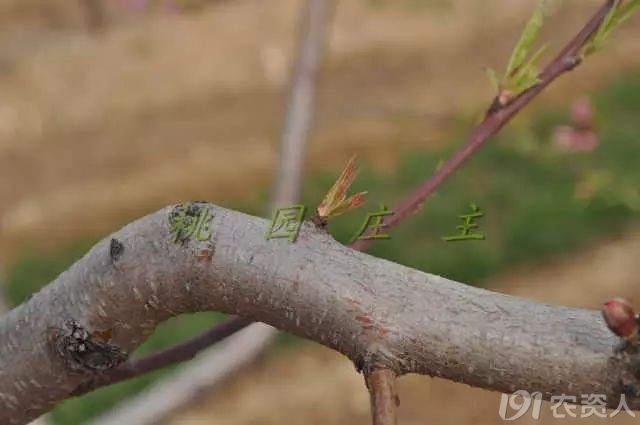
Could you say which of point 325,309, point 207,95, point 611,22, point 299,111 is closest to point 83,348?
point 325,309

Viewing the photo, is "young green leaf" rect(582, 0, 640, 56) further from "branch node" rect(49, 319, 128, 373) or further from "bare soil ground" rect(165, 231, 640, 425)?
"bare soil ground" rect(165, 231, 640, 425)

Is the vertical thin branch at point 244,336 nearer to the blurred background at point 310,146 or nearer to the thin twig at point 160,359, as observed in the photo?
the thin twig at point 160,359

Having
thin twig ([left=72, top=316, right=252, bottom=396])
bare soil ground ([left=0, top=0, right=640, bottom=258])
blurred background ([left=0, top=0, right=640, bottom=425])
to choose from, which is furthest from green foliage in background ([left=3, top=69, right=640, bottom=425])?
thin twig ([left=72, top=316, right=252, bottom=396])

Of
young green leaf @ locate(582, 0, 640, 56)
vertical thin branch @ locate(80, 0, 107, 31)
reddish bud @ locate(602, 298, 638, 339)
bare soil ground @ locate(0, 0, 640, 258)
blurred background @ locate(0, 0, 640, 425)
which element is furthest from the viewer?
vertical thin branch @ locate(80, 0, 107, 31)

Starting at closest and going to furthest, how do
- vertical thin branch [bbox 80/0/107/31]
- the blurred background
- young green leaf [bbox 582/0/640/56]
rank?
young green leaf [bbox 582/0/640/56]
the blurred background
vertical thin branch [bbox 80/0/107/31]

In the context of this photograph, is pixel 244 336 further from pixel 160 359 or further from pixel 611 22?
pixel 611 22

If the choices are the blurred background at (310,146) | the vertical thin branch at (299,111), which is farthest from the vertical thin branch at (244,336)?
the blurred background at (310,146)
